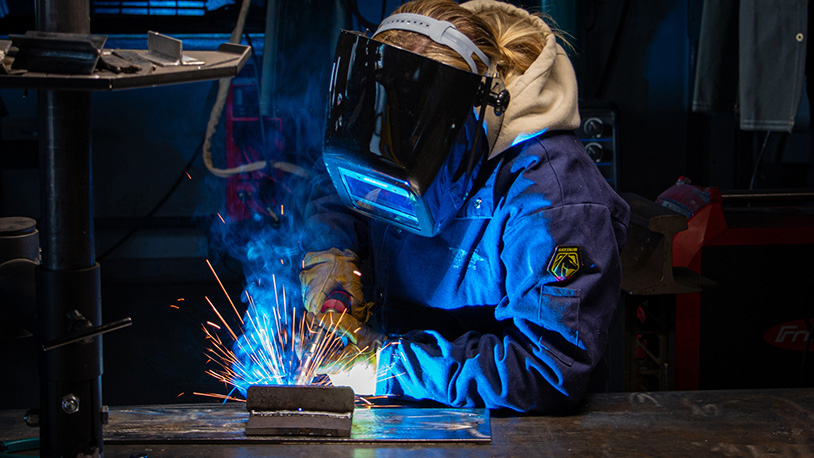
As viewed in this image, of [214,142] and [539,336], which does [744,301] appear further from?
[214,142]

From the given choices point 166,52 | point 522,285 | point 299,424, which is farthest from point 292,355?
point 166,52

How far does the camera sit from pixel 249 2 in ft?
15.1

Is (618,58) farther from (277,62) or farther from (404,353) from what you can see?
(404,353)

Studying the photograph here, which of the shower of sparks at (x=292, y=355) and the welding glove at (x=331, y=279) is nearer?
the shower of sparks at (x=292, y=355)

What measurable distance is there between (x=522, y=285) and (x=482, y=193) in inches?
9.4

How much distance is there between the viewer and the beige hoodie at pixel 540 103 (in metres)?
1.51

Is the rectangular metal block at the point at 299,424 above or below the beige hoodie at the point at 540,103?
below

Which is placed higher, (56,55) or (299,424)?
(56,55)

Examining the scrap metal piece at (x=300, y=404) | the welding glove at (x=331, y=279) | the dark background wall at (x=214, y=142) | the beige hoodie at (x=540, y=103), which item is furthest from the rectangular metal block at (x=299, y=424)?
the dark background wall at (x=214, y=142)

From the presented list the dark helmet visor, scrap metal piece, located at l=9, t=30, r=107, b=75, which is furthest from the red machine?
scrap metal piece, located at l=9, t=30, r=107, b=75

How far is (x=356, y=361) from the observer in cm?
162

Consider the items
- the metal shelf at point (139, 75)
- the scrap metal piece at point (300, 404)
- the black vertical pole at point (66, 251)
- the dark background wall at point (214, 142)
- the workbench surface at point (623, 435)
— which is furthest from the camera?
the dark background wall at point (214, 142)

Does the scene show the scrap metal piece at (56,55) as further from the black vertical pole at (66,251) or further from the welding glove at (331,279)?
the welding glove at (331,279)

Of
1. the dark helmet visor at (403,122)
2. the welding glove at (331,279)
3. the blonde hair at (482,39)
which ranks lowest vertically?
the welding glove at (331,279)
